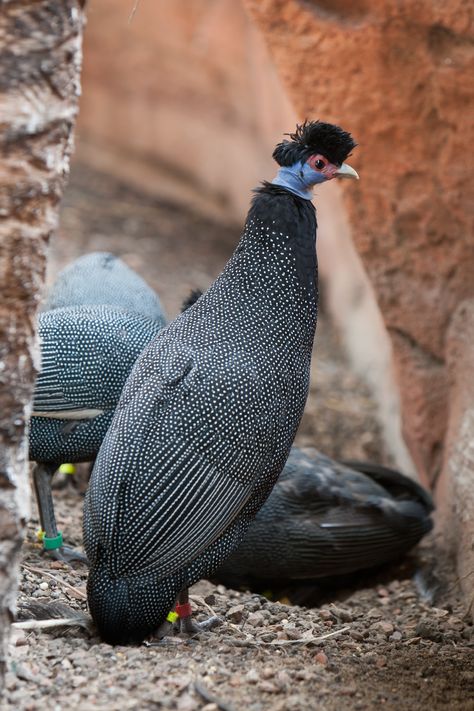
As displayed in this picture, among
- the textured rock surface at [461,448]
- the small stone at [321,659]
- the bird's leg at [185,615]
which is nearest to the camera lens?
the small stone at [321,659]

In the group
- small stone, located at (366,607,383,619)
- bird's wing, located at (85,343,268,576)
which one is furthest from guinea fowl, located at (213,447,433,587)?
bird's wing, located at (85,343,268,576)

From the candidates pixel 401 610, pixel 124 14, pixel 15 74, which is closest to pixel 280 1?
pixel 15 74

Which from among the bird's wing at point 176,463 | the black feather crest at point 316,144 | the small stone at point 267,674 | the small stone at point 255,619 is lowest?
the small stone at point 255,619

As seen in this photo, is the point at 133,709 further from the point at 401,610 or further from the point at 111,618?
the point at 401,610

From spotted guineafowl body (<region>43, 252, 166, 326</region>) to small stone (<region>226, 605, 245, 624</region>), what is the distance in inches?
58.9

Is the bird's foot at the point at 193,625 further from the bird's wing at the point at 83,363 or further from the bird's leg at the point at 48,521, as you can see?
the bird's wing at the point at 83,363

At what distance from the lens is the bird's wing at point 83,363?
13.0 feet

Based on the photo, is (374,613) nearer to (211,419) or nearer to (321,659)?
(321,659)

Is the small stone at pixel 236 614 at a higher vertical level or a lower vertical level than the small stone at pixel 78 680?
lower

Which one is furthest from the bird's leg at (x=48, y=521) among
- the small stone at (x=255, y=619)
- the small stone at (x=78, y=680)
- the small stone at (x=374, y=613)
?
the small stone at (x=78, y=680)

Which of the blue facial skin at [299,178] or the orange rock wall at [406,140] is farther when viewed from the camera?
the orange rock wall at [406,140]

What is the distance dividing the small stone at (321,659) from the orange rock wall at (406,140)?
2.11 metres

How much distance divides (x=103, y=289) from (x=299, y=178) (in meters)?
1.59

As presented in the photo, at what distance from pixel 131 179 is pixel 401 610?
589 cm
